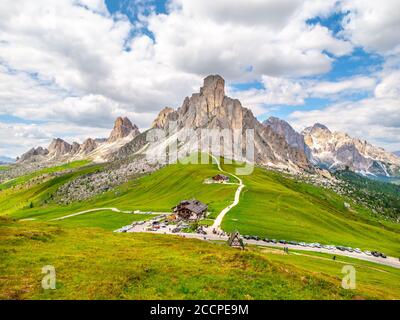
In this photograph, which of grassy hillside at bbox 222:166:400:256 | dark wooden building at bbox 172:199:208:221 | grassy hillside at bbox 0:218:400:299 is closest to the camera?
grassy hillside at bbox 0:218:400:299

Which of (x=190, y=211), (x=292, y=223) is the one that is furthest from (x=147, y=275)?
(x=292, y=223)

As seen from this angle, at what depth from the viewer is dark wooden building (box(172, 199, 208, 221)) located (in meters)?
112

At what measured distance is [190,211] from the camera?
11325 centimetres

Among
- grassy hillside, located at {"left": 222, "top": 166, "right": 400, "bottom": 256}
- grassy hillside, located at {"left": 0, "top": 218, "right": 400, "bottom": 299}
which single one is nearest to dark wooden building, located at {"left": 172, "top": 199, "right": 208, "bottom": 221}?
grassy hillside, located at {"left": 222, "top": 166, "right": 400, "bottom": 256}

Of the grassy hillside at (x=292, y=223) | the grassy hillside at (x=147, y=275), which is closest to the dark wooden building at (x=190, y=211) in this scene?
the grassy hillside at (x=292, y=223)

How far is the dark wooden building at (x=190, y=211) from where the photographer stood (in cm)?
11175

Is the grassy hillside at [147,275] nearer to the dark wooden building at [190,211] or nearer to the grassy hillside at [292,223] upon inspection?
the grassy hillside at [292,223]

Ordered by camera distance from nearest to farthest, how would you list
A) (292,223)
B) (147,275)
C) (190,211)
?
(147,275)
(292,223)
(190,211)

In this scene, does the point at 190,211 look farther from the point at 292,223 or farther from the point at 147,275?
the point at 147,275

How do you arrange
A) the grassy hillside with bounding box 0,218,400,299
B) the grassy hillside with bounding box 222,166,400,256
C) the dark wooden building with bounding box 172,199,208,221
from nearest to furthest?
the grassy hillside with bounding box 0,218,400,299
the grassy hillside with bounding box 222,166,400,256
the dark wooden building with bounding box 172,199,208,221

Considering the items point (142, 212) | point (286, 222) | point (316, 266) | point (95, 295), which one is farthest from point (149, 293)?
point (142, 212)

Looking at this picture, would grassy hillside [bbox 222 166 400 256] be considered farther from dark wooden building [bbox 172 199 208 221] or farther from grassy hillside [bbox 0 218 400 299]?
grassy hillside [bbox 0 218 400 299]
